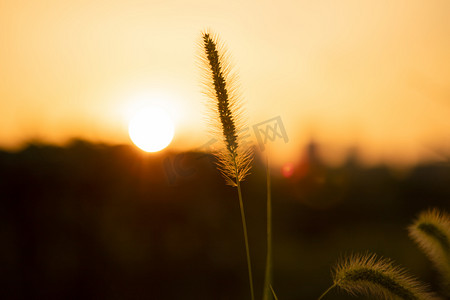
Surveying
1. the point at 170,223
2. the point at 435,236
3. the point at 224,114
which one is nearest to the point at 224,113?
the point at 224,114

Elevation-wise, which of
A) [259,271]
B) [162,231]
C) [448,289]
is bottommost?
[259,271]

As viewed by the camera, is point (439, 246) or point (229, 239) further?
point (229, 239)

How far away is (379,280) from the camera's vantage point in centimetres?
146

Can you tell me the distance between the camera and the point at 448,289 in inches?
56.9

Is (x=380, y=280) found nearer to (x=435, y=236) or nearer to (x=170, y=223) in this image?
(x=435, y=236)

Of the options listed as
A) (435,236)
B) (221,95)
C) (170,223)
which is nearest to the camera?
(435,236)

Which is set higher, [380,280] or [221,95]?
[221,95]

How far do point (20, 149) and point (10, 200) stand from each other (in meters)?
0.75

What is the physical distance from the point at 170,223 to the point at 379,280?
18.1 feet

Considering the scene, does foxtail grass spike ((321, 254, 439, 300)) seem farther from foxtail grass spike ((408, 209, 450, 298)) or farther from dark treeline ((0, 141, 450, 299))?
dark treeline ((0, 141, 450, 299))

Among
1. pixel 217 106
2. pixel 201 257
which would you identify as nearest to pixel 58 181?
pixel 201 257

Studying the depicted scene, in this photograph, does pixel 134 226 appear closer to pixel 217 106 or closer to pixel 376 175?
pixel 217 106

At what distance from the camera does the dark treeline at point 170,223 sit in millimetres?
5426

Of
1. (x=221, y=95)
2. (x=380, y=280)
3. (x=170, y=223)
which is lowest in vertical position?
(x=170, y=223)
